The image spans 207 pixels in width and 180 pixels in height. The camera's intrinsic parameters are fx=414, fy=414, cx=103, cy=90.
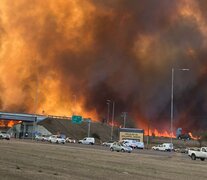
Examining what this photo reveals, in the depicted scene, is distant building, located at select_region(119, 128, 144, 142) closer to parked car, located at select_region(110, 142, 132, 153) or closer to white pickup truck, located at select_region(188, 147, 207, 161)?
parked car, located at select_region(110, 142, 132, 153)

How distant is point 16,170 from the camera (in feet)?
61.4

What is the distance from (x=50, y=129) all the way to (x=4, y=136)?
47.1m

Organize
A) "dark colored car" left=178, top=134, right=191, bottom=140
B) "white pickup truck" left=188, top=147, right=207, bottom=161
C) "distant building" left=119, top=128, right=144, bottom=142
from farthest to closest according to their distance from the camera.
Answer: "dark colored car" left=178, top=134, right=191, bottom=140
"distant building" left=119, top=128, right=144, bottom=142
"white pickup truck" left=188, top=147, right=207, bottom=161

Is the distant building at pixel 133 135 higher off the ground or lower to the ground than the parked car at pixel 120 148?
higher

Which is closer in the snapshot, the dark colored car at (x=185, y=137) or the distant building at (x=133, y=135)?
the distant building at (x=133, y=135)

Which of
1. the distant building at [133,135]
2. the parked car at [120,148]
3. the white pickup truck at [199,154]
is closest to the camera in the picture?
the white pickup truck at [199,154]

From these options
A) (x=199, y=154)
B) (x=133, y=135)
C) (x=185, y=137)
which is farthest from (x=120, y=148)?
(x=185, y=137)

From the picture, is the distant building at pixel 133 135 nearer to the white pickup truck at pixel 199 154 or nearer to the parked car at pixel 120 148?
the parked car at pixel 120 148

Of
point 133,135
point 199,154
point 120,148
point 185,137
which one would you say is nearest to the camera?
point 199,154

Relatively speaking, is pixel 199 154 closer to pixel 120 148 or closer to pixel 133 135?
pixel 120 148

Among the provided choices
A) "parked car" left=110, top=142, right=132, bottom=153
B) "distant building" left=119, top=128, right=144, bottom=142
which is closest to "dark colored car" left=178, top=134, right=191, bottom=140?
"distant building" left=119, top=128, right=144, bottom=142

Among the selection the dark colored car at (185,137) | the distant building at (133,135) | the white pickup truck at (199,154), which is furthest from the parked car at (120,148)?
the dark colored car at (185,137)

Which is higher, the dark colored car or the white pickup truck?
the dark colored car

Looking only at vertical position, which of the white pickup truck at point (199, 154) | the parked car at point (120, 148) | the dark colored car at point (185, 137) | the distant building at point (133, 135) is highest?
the dark colored car at point (185, 137)
